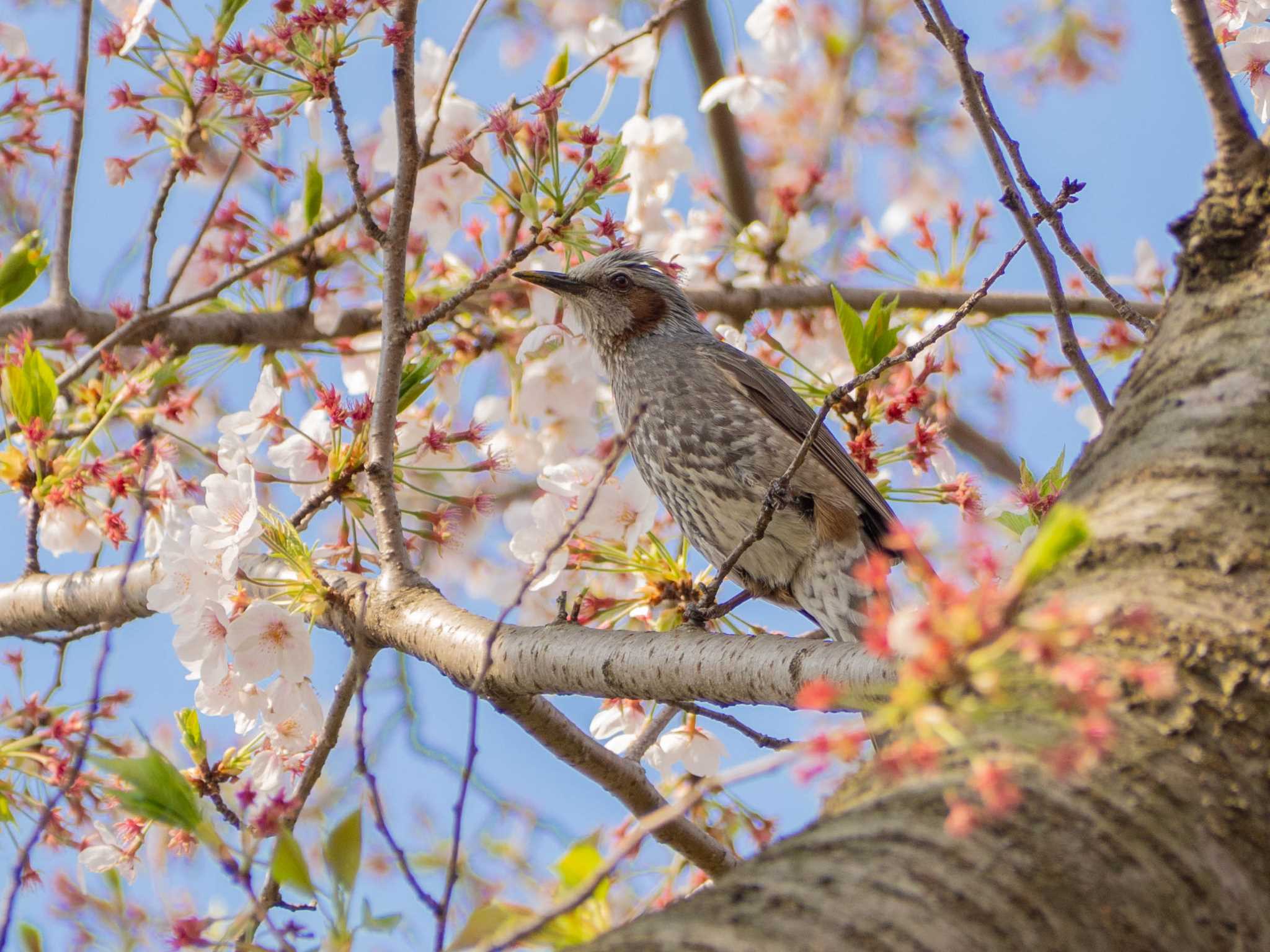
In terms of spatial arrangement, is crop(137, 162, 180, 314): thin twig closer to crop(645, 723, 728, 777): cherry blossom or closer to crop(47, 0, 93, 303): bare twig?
crop(47, 0, 93, 303): bare twig

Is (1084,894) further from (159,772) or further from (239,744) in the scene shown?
(239,744)

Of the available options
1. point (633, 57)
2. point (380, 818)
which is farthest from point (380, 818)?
point (633, 57)

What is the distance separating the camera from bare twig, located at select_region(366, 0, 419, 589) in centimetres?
257

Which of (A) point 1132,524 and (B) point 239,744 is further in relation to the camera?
(B) point 239,744

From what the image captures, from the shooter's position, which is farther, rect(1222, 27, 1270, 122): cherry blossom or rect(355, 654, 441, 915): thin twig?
rect(1222, 27, 1270, 122): cherry blossom

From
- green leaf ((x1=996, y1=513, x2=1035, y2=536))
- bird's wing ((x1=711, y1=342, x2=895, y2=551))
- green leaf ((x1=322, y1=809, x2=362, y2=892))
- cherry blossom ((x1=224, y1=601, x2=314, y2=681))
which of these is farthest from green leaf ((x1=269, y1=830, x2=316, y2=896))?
bird's wing ((x1=711, y1=342, x2=895, y2=551))

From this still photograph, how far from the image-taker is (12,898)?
1525 mm

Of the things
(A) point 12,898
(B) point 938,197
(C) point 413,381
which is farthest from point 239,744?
(B) point 938,197

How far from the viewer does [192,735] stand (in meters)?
2.62

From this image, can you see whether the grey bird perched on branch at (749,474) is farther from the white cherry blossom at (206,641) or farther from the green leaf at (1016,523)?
the white cherry blossom at (206,641)

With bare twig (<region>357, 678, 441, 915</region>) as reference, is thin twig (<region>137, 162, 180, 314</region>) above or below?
above

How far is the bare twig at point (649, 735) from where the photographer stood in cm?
290

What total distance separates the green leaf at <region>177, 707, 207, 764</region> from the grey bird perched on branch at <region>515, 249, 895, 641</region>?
1355 mm

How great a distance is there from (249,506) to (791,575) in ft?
5.48
